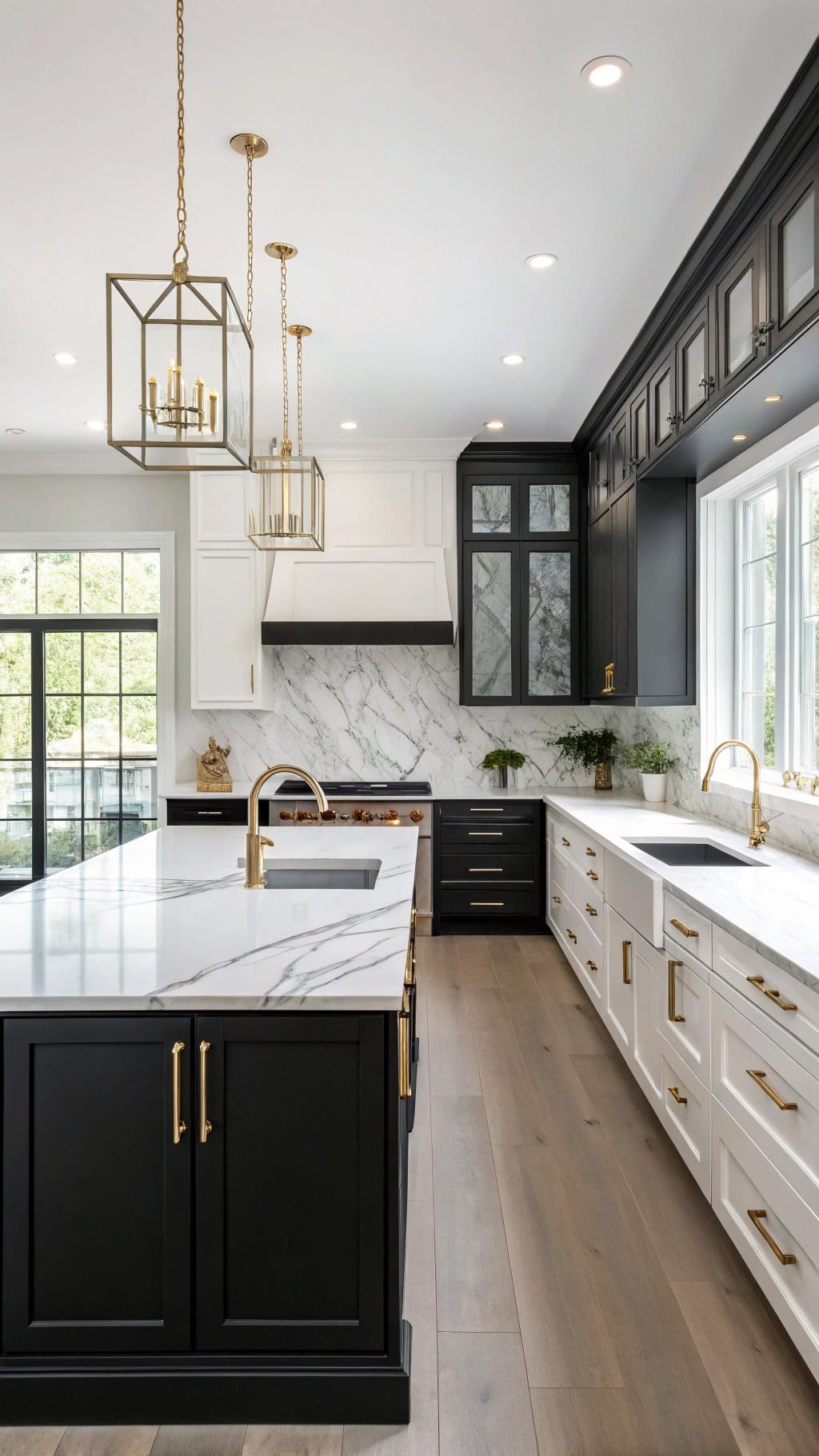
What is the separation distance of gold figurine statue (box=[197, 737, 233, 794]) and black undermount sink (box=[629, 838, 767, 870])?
2662 mm

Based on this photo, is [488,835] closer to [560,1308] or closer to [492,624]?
[492,624]

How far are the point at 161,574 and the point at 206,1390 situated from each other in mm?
4703

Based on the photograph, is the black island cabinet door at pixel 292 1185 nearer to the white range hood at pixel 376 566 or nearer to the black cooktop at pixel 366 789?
the black cooktop at pixel 366 789

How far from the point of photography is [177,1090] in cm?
165

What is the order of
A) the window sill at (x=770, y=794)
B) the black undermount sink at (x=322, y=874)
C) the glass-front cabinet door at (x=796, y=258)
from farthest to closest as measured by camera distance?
the window sill at (x=770, y=794) → the black undermount sink at (x=322, y=874) → the glass-front cabinet door at (x=796, y=258)

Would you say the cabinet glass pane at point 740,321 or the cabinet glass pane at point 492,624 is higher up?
the cabinet glass pane at point 740,321

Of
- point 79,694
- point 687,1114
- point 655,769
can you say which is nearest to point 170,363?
point 687,1114

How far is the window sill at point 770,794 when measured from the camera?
2973mm

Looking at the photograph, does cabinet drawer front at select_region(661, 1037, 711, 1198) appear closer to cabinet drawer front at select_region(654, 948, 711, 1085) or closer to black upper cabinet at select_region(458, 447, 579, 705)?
cabinet drawer front at select_region(654, 948, 711, 1085)

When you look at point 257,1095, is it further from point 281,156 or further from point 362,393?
point 362,393

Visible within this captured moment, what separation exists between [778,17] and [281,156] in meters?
1.28

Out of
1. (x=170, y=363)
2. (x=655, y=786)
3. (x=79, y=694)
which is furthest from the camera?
(x=79, y=694)

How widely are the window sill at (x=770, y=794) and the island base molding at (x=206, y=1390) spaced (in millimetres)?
2072

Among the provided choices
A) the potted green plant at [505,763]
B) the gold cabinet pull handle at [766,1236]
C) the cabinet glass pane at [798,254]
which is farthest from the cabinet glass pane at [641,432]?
the gold cabinet pull handle at [766,1236]
